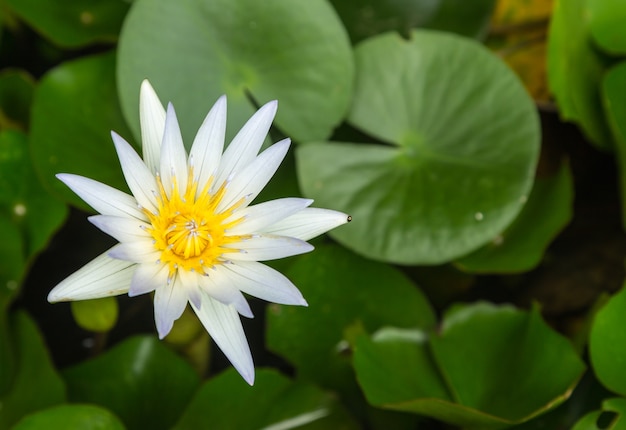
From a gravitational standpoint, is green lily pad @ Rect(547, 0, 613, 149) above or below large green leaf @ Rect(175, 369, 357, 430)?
above

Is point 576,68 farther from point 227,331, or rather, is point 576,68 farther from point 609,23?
point 227,331

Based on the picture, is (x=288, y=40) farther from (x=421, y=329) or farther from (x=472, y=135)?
(x=421, y=329)

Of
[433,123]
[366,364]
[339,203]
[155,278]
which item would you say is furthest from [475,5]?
[155,278]

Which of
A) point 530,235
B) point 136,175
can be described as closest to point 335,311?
point 530,235

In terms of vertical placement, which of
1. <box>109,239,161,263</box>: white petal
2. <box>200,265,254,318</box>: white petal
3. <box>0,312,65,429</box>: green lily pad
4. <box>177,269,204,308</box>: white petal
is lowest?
<box>0,312,65,429</box>: green lily pad

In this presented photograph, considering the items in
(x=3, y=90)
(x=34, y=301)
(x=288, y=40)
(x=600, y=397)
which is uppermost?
(x=288, y=40)

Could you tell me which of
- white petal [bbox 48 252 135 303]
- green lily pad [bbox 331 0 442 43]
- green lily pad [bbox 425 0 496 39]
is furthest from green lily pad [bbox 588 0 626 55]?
white petal [bbox 48 252 135 303]

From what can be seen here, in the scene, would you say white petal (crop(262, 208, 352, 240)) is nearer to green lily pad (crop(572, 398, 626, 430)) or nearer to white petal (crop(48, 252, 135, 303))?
white petal (crop(48, 252, 135, 303))
